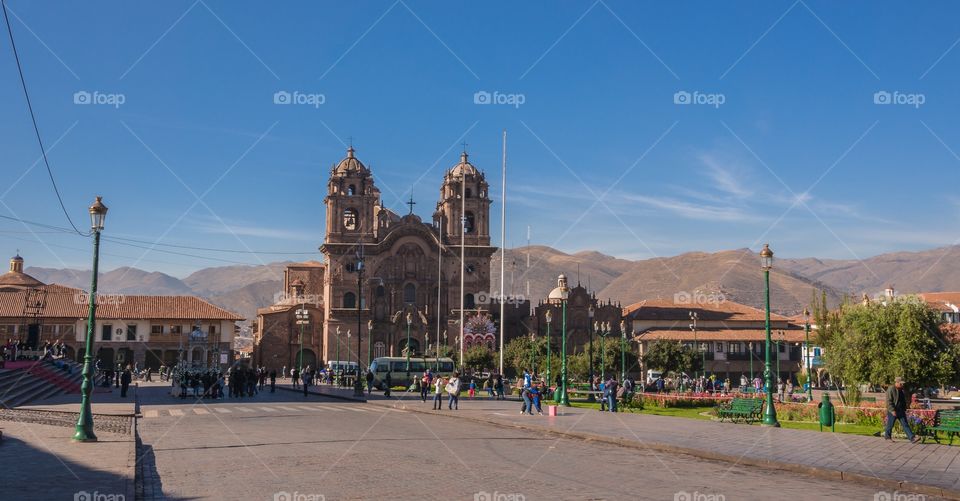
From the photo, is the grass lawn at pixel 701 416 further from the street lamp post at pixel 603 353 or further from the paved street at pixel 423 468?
the street lamp post at pixel 603 353

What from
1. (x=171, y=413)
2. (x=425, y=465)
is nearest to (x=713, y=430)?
(x=425, y=465)

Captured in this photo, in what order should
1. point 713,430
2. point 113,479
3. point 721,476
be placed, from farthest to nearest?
point 713,430, point 721,476, point 113,479

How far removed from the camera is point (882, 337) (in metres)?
29.8

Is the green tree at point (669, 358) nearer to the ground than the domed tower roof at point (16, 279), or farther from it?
nearer to the ground

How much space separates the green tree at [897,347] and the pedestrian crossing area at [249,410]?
16.6m

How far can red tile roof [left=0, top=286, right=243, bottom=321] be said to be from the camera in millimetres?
78188

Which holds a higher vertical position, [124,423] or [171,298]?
[171,298]

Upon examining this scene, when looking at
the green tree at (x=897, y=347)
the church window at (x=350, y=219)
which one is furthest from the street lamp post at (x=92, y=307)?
the church window at (x=350, y=219)

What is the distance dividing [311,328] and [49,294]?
80.6ft

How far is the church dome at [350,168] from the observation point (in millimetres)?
84438

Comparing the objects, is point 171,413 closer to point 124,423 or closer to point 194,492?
point 124,423
